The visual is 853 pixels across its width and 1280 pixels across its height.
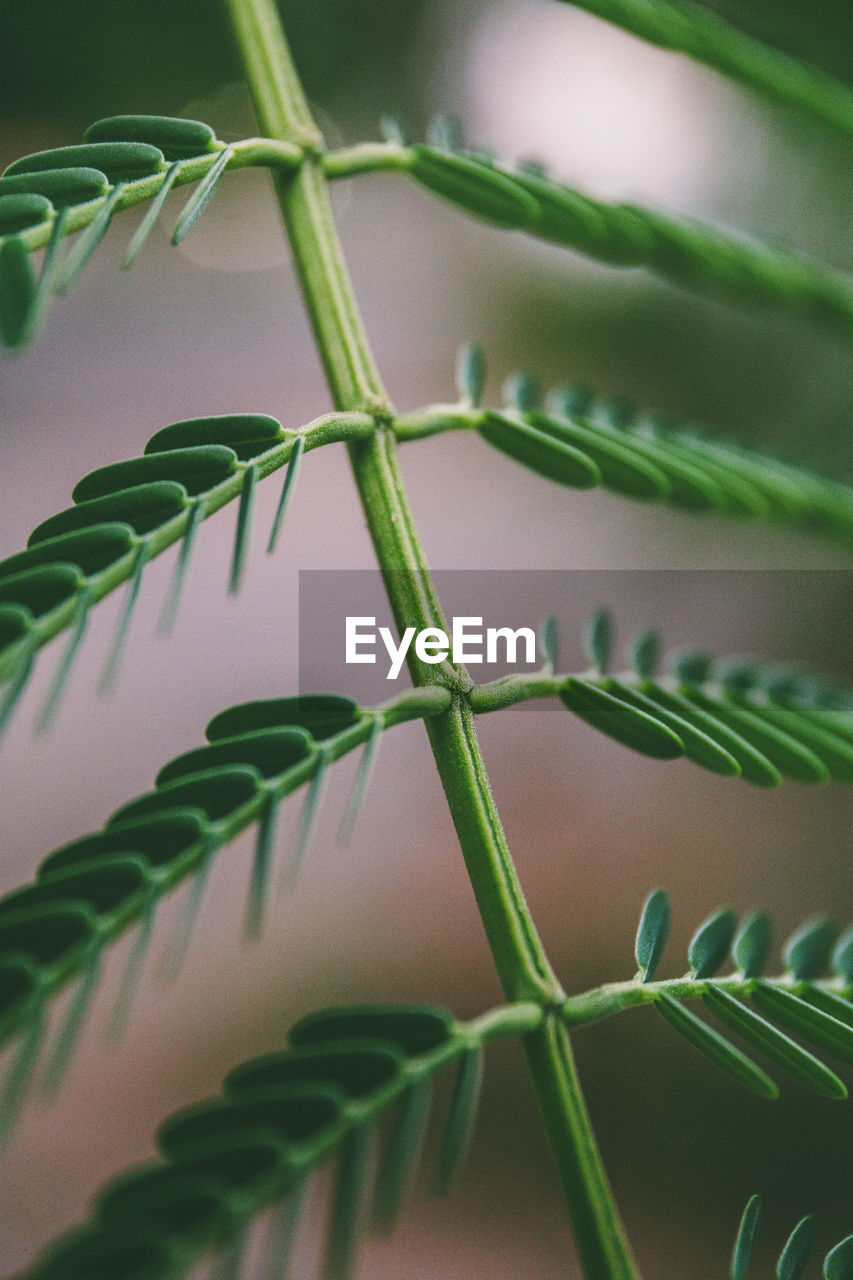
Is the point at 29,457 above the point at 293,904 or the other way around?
above

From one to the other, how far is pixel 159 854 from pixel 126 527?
5.3 inches

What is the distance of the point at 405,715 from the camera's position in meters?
0.43

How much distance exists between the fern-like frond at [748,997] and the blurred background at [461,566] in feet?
5.68

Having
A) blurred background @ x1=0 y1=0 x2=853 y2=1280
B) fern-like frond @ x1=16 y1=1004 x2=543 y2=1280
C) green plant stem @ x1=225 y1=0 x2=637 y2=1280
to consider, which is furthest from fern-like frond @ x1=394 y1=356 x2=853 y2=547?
blurred background @ x1=0 y1=0 x2=853 y2=1280

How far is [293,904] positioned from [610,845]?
821 mm

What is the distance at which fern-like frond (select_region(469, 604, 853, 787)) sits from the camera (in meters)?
0.49

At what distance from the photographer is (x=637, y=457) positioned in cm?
58

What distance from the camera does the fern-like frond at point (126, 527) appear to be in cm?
36

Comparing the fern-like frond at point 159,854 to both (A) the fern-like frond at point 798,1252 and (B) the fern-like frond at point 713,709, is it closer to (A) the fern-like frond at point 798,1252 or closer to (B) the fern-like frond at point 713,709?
(B) the fern-like frond at point 713,709

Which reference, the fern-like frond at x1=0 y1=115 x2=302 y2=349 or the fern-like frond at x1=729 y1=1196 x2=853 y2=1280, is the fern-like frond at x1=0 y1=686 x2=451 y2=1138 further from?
the fern-like frond at x1=729 y1=1196 x2=853 y2=1280

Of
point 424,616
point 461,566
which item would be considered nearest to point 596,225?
point 424,616

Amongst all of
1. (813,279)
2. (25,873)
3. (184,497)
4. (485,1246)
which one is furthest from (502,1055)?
(184,497)

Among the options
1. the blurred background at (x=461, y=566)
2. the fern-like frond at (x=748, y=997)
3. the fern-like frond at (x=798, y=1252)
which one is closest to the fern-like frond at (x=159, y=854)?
the fern-like frond at (x=748, y=997)

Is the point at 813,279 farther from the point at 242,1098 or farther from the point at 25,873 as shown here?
the point at 25,873
